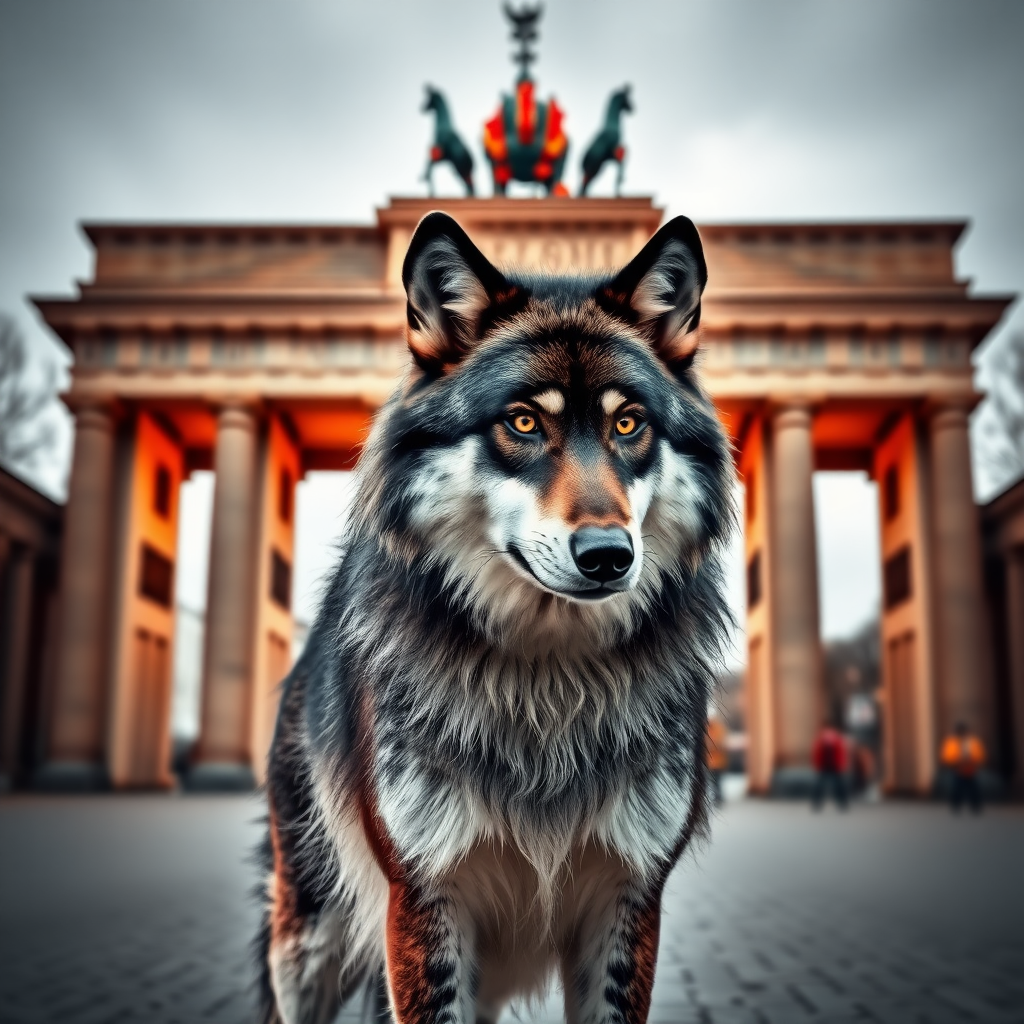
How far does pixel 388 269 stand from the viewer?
4359 cm

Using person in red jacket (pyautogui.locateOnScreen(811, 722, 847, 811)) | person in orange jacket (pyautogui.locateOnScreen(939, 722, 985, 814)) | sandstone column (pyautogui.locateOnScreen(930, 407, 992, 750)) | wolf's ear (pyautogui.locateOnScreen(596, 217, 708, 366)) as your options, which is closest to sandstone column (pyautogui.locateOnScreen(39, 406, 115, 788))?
person in red jacket (pyautogui.locateOnScreen(811, 722, 847, 811))

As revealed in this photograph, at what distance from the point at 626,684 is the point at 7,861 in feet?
41.1

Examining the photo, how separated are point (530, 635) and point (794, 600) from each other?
126 ft

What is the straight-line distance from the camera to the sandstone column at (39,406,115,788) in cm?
3997

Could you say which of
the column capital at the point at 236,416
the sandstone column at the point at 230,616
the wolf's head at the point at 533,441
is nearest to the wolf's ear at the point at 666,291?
the wolf's head at the point at 533,441

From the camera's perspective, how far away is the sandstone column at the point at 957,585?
127 feet

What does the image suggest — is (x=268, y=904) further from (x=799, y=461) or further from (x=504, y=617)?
(x=799, y=461)

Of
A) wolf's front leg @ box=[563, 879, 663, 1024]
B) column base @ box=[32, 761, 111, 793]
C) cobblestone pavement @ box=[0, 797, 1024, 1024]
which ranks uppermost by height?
wolf's front leg @ box=[563, 879, 663, 1024]

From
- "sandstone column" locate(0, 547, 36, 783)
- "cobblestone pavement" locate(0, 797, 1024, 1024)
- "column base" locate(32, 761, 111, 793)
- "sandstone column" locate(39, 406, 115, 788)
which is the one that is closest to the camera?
"cobblestone pavement" locate(0, 797, 1024, 1024)

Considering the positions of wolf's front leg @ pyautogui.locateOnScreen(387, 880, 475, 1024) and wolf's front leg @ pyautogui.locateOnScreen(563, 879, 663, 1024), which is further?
wolf's front leg @ pyautogui.locateOnScreen(563, 879, 663, 1024)

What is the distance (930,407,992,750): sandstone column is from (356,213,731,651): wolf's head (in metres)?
37.9

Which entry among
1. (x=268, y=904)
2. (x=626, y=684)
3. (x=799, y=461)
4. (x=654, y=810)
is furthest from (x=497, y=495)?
(x=799, y=461)

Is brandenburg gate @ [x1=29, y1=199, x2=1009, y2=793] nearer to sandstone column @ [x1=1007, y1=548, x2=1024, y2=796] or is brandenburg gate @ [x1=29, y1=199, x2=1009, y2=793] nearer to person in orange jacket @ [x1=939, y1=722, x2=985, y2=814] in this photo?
sandstone column @ [x1=1007, y1=548, x2=1024, y2=796]

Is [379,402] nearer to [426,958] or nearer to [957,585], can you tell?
[957,585]
